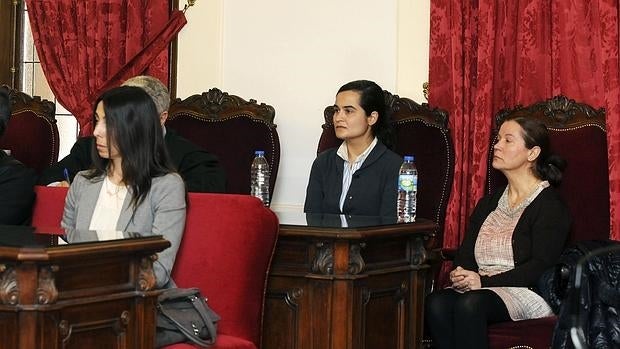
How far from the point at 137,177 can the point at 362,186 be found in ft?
5.05

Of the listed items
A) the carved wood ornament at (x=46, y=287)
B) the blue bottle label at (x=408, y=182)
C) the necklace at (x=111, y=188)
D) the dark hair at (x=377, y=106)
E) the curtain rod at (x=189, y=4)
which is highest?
the curtain rod at (x=189, y=4)

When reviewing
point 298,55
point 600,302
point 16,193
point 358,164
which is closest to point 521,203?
point 358,164

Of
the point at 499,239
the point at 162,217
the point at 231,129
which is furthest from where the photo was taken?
the point at 231,129

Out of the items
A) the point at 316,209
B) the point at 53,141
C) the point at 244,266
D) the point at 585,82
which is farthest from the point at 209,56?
the point at 244,266

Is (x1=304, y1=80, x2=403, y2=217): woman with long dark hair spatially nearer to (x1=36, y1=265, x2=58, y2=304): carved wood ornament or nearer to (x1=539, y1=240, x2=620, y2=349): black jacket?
(x1=539, y1=240, x2=620, y2=349): black jacket

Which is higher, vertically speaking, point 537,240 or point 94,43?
point 94,43

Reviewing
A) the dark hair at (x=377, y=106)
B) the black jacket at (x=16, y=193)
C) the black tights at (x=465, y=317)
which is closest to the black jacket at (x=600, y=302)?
the black tights at (x=465, y=317)

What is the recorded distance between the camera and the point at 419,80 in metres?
5.47

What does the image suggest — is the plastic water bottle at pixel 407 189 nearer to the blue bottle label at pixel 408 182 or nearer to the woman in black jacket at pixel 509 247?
the blue bottle label at pixel 408 182

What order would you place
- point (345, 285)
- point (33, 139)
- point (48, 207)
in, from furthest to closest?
1. point (33, 139)
2. point (48, 207)
3. point (345, 285)

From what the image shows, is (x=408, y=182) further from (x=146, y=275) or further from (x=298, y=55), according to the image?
(x=146, y=275)

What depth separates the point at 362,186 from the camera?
15.9 feet

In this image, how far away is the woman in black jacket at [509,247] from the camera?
4.27 m

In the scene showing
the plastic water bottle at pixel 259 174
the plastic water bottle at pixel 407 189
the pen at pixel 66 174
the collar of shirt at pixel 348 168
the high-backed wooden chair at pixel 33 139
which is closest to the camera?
the plastic water bottle at pixel 407 189
